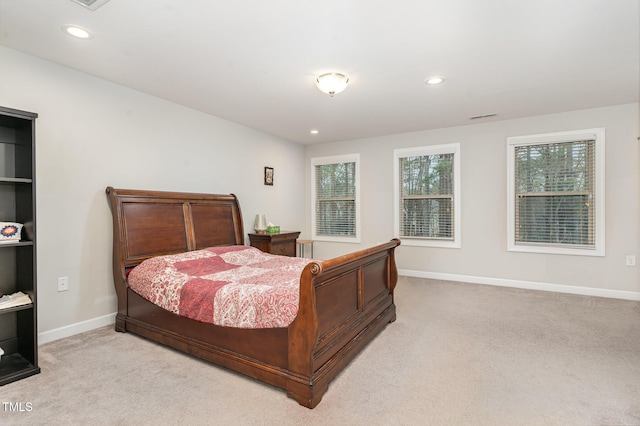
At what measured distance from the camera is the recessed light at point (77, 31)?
2234mm

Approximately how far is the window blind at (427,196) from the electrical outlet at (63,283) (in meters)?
4.50

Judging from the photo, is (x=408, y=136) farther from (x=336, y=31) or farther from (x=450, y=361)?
(x=450, y=361)

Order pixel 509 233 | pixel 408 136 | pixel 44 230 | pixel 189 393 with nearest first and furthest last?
pixel 189 393
pixel 44 230
pixel 509 233
pixel 408 136

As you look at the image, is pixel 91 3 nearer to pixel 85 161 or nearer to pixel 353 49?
pixel 85 161

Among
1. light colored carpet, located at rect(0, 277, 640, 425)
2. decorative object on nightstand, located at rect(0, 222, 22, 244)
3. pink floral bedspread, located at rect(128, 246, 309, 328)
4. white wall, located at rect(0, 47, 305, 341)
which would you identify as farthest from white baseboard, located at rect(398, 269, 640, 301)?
decorative object on nightstand, located at rect(0, 222, 22, 244)

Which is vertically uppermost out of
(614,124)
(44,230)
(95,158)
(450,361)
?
(614,124)

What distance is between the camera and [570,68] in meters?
2.89

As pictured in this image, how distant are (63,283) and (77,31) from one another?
6.88 ft

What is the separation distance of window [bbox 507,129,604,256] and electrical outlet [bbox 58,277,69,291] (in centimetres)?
530

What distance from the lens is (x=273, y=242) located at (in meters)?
4.52

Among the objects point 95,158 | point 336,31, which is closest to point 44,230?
point 95,158

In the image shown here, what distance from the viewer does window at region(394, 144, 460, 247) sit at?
4980 mm

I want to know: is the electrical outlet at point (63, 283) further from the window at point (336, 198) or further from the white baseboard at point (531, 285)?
the white baseboard at point (531, 285)

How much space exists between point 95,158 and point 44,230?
784 millimetres
